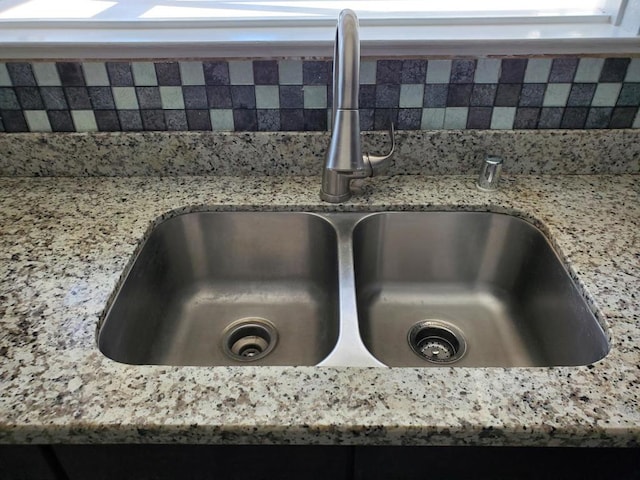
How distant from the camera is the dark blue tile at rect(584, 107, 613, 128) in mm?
1024

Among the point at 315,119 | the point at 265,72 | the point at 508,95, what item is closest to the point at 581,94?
the point at 508,95

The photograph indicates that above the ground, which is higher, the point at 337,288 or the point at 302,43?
the point at 302,43

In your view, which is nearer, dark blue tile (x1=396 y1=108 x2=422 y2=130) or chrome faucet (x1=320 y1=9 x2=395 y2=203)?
chrome faucet (x1=320 y1=9 x2=395 y2=203)

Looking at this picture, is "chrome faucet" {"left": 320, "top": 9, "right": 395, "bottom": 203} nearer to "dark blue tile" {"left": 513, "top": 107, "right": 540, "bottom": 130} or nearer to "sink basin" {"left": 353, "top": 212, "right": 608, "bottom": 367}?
"sink basin" {"left": 353, "top": 212, "right": 608, "bottom": 367}

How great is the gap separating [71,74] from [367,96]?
611 millimetres

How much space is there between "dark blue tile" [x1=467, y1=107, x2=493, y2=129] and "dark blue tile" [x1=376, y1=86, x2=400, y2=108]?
0.16 m

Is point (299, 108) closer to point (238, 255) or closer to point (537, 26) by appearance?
point (238, 255)

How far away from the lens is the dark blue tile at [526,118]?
1.03 meters

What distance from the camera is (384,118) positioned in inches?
40.8

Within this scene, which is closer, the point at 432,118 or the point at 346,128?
the point at 346,128

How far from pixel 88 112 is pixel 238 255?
1.45 ft

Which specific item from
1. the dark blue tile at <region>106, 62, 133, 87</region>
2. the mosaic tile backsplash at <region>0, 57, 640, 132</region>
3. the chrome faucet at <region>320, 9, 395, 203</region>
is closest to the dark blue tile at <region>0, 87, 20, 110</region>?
the mosaic tile backsplash at <region>0, 57, 640, 132</region>

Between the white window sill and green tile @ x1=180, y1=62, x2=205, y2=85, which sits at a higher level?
the white window sill

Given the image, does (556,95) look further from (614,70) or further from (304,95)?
(304,95)
